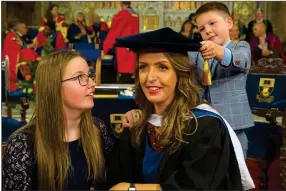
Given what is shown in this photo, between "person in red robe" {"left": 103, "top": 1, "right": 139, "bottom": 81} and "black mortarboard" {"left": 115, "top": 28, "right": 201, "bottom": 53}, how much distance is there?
18.0ft

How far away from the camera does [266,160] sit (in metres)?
Answer: 3.71

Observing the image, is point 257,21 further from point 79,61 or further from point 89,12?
point 79,61

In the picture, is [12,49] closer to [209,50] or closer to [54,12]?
[54,12]

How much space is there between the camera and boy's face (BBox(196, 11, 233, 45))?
2299mm

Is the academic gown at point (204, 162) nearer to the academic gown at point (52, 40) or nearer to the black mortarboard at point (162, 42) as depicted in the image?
the black mortarboard at point (162, 42)

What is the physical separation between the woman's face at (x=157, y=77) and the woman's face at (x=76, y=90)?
0.29 meters

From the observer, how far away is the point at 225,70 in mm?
2387

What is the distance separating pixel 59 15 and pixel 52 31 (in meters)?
0.71

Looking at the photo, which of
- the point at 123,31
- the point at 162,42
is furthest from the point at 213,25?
the point at 123,31

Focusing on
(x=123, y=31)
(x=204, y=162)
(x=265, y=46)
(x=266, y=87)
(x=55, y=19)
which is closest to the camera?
(x=204, y=162)

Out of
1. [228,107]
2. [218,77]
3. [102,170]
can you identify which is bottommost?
[102,170]

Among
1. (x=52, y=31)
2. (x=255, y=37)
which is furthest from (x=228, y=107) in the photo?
(x=52, y=31)

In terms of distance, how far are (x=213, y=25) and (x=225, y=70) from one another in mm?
273

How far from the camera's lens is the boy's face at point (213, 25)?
7.54 feet
